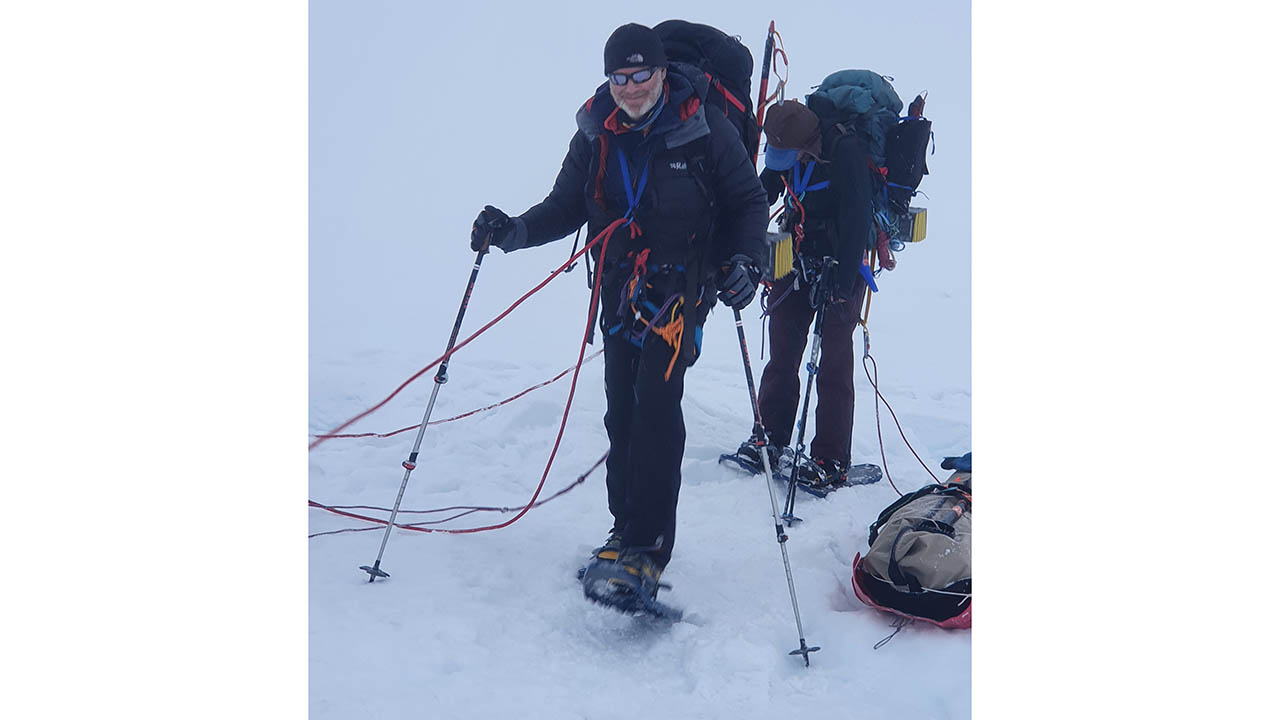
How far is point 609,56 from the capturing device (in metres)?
2.95

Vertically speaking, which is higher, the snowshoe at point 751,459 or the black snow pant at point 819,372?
the black snow pant at point 819,372

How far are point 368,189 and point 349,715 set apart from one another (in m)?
21.1

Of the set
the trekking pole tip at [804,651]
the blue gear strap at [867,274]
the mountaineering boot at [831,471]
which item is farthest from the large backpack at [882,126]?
the trekking pole tip at [804,651]

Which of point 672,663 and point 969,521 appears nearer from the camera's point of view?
point 672,663

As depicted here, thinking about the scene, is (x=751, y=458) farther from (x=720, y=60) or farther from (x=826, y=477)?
(x=720, y=60)

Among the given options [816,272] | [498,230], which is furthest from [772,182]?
[498,230]

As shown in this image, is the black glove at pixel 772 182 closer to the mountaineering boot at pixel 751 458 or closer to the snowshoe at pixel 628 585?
the mountaineering boot at pixel 751 458

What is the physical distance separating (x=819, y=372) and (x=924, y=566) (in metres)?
1.99

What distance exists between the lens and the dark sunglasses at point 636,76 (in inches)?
116

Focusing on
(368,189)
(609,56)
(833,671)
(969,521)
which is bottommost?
(833,671)

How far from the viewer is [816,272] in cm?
481

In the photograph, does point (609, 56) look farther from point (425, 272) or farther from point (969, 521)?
point (425, 272)
